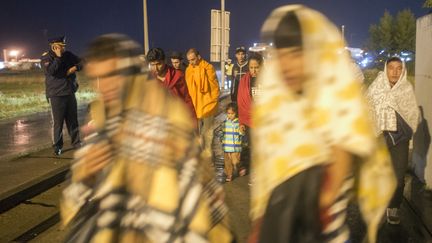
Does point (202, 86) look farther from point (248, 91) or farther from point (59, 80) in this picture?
point (59, 80)

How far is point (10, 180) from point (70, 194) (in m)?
5.30

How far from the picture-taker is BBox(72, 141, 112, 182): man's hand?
2.28 metres

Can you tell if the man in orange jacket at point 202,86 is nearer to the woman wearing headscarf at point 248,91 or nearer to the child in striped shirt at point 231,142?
the child in striped shirt at point 231,142

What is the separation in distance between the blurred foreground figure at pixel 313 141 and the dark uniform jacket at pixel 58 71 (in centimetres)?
724

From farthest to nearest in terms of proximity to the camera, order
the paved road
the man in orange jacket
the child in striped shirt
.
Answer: the paved road, the man in orange jacket, the child in striped shirt

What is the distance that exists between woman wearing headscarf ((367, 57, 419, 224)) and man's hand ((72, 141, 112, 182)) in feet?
12.2

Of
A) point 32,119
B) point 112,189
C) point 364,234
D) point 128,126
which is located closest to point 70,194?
point 112,189

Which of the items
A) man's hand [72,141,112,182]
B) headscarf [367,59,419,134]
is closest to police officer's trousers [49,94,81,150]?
headscarf [367,59,419,134]

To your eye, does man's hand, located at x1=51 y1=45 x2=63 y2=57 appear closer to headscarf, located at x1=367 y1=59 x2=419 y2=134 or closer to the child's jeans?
the child's jeans

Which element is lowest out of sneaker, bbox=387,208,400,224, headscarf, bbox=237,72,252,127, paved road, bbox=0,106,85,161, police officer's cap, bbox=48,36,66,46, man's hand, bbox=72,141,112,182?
paved road, bbox=0,106,85,161

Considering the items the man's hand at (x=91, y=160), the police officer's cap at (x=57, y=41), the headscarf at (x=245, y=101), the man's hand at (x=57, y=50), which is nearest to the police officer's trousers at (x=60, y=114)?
the man's hand at (x=57, y=50)

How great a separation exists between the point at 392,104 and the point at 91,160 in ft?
12.6

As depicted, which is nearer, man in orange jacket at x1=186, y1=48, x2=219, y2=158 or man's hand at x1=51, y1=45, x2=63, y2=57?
man in orange jacket at x1=186, y1=48, x2=219, y2=158

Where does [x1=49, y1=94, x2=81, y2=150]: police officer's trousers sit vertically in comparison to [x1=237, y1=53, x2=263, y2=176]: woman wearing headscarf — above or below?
below
